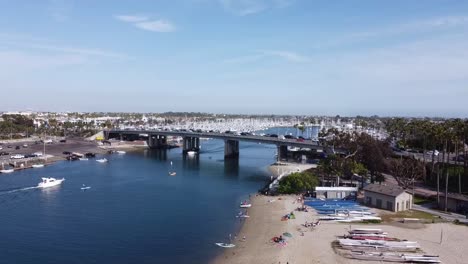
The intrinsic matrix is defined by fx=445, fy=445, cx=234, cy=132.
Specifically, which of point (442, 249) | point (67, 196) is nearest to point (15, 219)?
point (67, 196)

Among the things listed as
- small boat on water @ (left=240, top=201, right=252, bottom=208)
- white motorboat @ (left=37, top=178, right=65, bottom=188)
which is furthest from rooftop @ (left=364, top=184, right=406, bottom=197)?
white motorboat @ (left=37, top=178, right=65, bottom=188)

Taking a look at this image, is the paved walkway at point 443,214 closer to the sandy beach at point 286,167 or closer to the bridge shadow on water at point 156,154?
the sandy beach at point 286,167

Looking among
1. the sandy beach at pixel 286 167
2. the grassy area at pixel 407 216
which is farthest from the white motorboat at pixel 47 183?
the grassy area at pixel 407 216

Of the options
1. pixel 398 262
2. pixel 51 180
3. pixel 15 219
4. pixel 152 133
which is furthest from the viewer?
pixel 152 133


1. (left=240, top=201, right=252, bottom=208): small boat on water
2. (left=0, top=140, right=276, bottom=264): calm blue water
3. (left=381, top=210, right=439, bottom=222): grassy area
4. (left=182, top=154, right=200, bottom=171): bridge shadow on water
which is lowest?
(left=0, top=140, right=276, bottom=264): calm blue water

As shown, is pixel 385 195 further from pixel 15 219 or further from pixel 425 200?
pixel 15 219

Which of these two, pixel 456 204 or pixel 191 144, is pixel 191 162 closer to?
pixel 191 144

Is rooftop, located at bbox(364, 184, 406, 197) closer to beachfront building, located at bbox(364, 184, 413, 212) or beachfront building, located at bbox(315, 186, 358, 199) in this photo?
beachfront building, located at bbox(364, 184, 413, 212)
